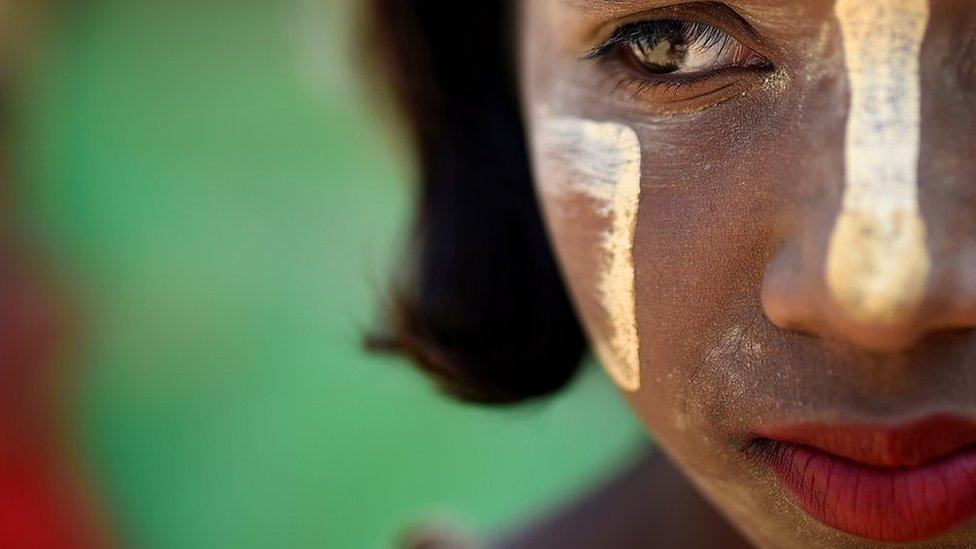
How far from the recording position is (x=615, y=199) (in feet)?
3.26

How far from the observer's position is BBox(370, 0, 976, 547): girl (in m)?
0.73

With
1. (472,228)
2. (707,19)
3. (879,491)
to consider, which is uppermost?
(707,19)

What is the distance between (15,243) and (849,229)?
261cm

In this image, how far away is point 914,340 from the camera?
73 centimetres

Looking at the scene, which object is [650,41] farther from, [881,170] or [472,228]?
A: [472,228]

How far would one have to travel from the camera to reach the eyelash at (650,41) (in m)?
0.93

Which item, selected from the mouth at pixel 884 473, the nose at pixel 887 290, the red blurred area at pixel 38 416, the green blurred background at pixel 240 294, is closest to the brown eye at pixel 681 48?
the nose at pixel 887 290

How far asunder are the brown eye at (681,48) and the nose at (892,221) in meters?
0.15

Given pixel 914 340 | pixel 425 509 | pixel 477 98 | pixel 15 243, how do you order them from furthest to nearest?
pixel 15 243 → pixel 425 509 → pixel 477 98 → pixel 914 340

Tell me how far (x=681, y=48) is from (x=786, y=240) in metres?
0.26

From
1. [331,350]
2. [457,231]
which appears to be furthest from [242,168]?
[457,231]

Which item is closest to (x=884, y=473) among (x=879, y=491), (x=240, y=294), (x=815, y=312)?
(x=879, y=491)

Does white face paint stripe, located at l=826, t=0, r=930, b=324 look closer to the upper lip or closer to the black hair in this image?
the upper lip

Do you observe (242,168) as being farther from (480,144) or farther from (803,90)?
(803,90)
